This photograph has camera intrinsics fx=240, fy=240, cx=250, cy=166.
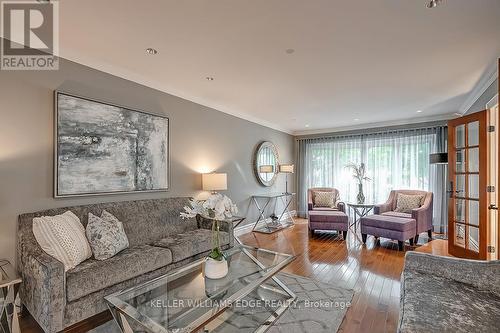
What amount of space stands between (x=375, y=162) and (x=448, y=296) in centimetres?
466

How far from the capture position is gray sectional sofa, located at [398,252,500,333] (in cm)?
126

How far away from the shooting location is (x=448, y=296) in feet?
5.00

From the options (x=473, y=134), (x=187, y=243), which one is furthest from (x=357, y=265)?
(x=473, y=134)

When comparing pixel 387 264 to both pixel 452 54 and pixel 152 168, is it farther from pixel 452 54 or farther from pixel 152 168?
pixel 152 168

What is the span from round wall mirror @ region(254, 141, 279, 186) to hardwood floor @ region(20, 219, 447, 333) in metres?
1.26

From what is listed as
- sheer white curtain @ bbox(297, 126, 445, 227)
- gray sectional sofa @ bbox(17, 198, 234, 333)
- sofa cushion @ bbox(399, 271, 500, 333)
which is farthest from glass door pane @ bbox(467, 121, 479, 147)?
gray sectional sofa @ bbox(17, 198, 234, 333)

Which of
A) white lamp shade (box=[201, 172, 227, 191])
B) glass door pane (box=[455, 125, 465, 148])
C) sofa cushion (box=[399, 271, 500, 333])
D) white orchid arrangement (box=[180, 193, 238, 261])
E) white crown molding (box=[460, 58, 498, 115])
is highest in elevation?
white crown molding (box=[460, 58, 498, 115])

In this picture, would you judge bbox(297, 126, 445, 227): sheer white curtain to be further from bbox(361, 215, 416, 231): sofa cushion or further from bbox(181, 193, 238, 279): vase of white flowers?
bbox(181, 193, 238, 279): vase of white flowers

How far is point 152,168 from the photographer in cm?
322

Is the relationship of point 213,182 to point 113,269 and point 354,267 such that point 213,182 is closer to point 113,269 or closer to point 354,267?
point 113,269

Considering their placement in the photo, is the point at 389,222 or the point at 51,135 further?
the point at 389,222

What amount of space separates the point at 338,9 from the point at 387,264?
10.2 feet

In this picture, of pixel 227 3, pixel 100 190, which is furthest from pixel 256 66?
pixel 100 190

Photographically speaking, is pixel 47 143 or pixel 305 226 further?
pixel 305 226
